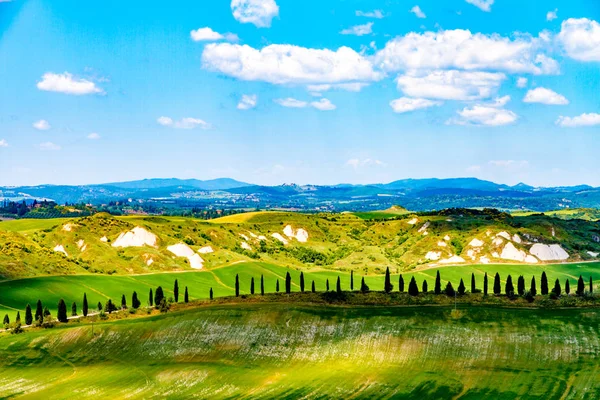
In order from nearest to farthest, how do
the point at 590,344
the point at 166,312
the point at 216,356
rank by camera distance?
the point at 590,344 < the point at 216,356 < the point at 166,312

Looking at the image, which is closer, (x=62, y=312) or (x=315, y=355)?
(x=315, y=355)

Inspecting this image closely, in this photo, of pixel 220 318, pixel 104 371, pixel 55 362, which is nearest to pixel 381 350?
pixel 220 318

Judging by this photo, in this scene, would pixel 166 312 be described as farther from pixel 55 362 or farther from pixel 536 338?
pixel 536 338

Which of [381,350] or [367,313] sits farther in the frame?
[367,313]

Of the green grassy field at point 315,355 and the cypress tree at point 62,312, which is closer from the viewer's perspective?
the green grassy field at point 315,355

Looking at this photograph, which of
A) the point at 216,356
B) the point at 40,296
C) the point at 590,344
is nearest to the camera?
the point at 590,344

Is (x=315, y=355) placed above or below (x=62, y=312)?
below

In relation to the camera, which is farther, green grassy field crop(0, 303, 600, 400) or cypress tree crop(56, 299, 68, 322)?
cypress tree crop(56, 299, 68, 322)
